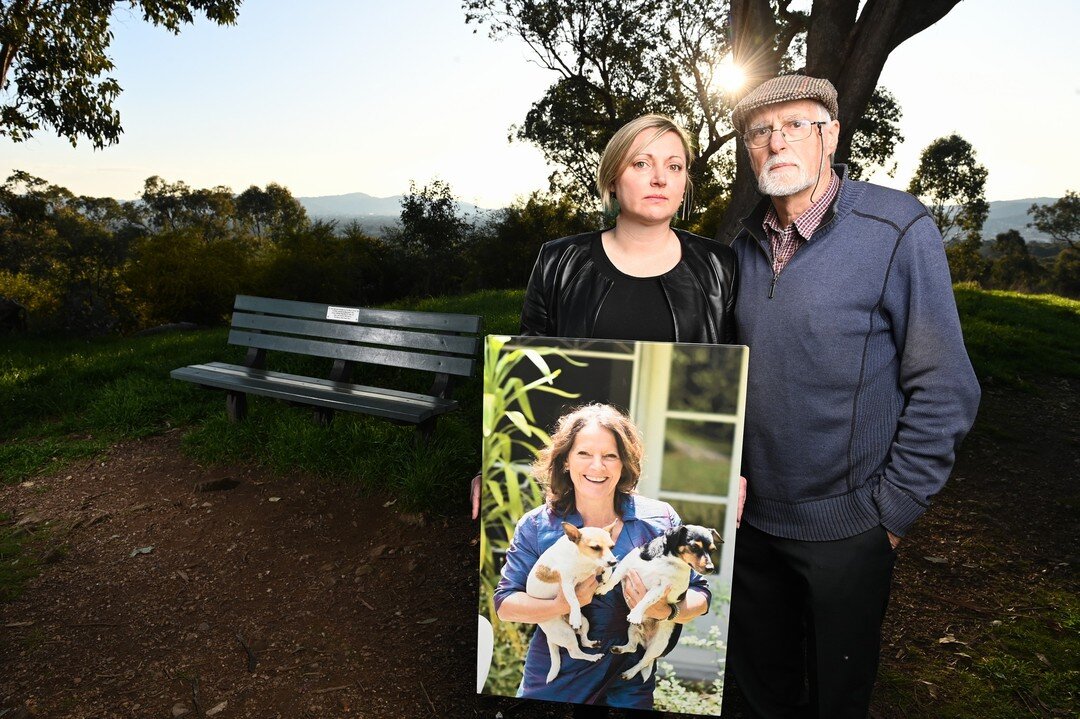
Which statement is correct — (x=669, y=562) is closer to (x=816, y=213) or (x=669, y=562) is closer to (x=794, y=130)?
→ (x=816, y=213)

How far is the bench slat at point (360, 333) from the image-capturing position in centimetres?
514

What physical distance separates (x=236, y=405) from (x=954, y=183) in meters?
47.0

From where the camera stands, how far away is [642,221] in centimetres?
218

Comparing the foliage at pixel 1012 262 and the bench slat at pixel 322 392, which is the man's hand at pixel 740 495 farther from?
the foliage at pixel 1012 262

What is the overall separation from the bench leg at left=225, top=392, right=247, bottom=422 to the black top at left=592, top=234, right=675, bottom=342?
4.40m

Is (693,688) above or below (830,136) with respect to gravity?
below

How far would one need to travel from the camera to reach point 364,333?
18.5 feet

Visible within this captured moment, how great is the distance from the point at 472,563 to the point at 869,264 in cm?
283

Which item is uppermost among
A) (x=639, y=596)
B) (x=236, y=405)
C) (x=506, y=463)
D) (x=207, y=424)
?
(x=506, y=463)

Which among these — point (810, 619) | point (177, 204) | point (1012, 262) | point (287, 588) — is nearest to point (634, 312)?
point (810, 619)

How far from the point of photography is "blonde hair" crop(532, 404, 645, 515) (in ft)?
6.13

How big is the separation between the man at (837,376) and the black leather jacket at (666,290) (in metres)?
0.07

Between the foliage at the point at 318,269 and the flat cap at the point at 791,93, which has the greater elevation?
the flat cap at the point at 791,93

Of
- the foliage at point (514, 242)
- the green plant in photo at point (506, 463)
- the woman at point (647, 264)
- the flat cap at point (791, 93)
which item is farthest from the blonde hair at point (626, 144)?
the foliage at point (514, 242)
